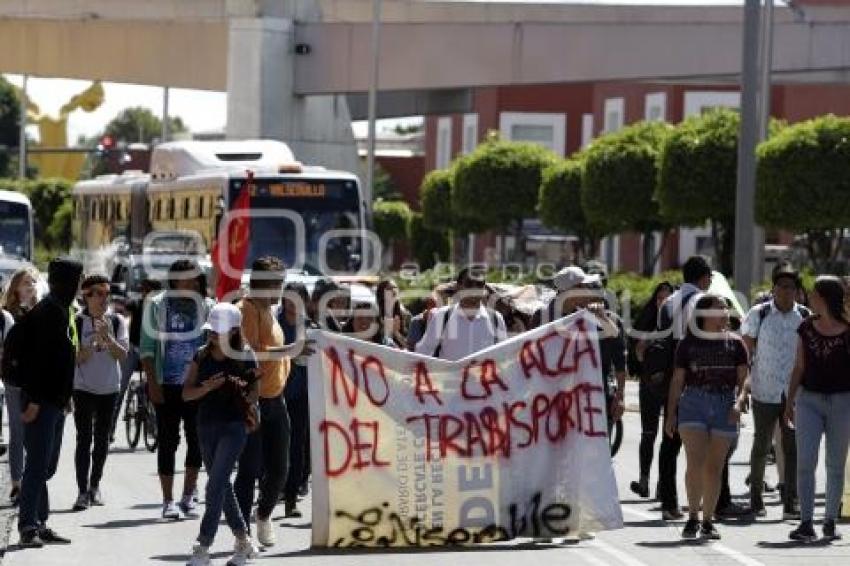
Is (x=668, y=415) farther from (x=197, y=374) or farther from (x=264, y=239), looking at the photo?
(x=264, y=239)

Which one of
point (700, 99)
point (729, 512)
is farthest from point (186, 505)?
point (700, 99)

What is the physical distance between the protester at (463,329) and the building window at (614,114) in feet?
201

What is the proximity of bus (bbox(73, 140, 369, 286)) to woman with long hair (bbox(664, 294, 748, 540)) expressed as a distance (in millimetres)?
21215

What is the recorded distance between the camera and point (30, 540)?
1466 centimetres

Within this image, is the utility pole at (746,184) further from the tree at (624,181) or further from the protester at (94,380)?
the tree at (624,181)

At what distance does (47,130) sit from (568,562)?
12611 cm

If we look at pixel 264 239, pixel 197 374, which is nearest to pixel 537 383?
pixel 197 374

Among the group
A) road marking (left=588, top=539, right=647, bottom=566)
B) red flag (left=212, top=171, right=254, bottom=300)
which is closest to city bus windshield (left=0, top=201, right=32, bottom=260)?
→ red flag (left=212, top=171, right=254, bottom=300)

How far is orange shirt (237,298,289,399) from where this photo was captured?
14.5m

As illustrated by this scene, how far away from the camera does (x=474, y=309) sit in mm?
16406

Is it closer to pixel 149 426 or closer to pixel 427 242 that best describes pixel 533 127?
pixel 427 242

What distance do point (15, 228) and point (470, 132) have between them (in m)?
47.3

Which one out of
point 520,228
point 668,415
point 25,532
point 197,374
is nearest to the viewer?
point 197,374

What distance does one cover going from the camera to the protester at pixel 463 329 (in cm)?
1633
